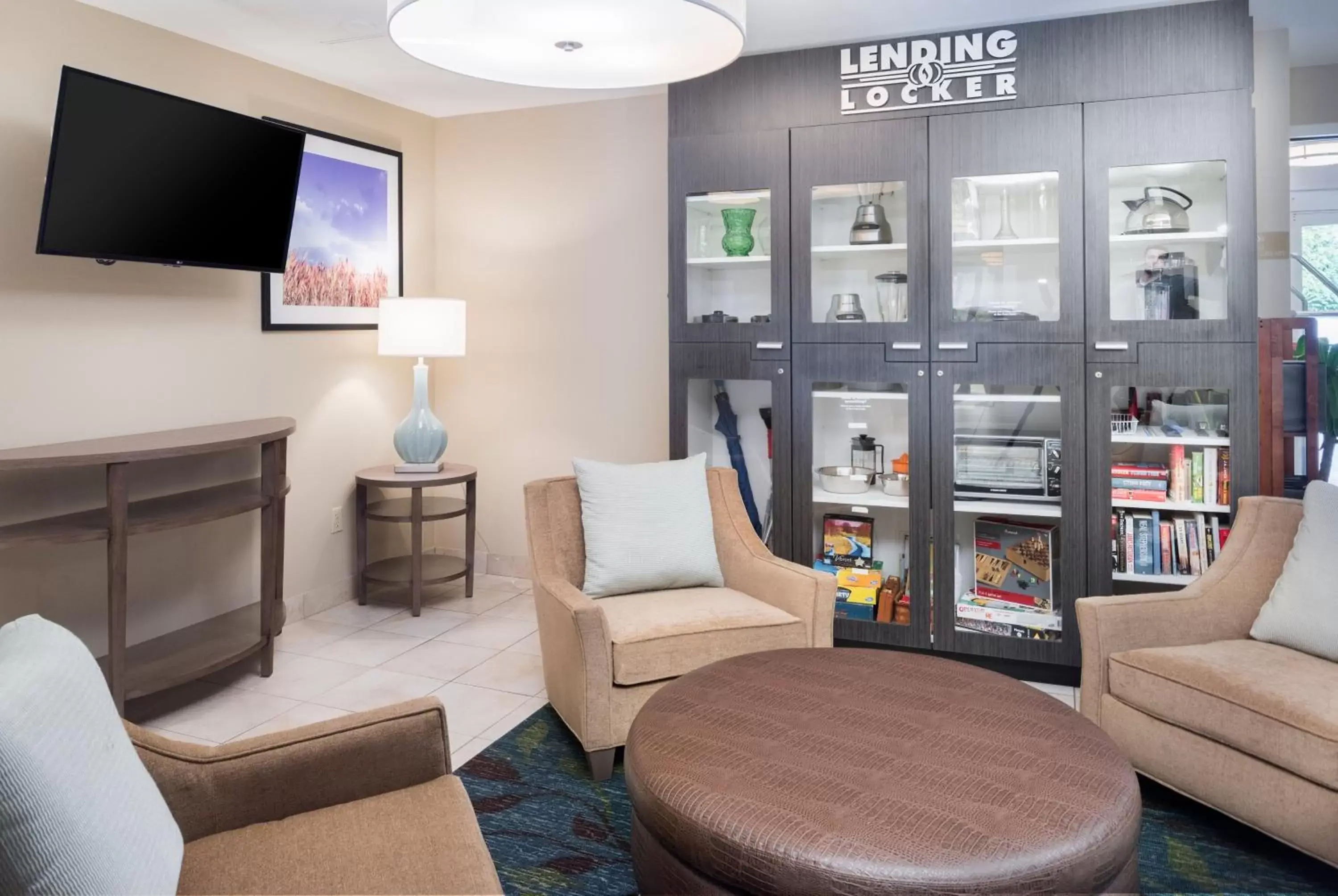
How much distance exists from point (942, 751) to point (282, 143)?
10.4 feet

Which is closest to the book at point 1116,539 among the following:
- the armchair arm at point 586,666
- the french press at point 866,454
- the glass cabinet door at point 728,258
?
the french press at point 866,454

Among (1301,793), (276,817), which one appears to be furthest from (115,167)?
(1301,793)

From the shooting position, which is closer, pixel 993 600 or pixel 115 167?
pixel 115 167

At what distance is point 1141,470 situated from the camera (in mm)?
3182

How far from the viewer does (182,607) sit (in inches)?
140

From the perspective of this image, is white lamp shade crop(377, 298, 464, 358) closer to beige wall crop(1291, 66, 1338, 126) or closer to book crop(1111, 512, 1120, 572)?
book crop(1111, 512, 1120, 572)

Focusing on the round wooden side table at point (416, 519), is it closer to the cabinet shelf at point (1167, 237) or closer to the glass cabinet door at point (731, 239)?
the glass cabinet door at point (731, 239)

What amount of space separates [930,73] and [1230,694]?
91.0 inches

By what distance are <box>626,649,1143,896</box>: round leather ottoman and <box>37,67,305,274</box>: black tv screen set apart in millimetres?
2362

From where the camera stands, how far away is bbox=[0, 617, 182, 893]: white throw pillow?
0.96 meters

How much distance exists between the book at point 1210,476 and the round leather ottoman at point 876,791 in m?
A: 1.52

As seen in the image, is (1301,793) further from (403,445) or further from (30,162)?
(30,162)

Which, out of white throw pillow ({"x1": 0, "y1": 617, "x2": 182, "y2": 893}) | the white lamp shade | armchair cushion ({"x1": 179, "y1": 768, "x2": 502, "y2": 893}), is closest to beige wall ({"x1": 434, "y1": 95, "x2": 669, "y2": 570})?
the white lamp shade

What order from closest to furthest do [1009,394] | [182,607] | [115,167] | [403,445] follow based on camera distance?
[115,167] < [1009,394] < [182,607] < [403,445]
